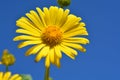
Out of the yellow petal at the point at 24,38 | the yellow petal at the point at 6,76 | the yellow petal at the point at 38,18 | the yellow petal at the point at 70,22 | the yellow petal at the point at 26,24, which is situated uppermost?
the yellow petal at the point at 70,22

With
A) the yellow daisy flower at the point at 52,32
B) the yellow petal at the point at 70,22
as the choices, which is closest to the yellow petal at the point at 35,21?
the yellow daisy flower at the point at 52,32

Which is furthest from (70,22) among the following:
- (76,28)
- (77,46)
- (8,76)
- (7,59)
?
(7,59)

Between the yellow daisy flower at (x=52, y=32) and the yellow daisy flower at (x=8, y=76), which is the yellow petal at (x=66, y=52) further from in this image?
the yellow daisy flower at (x=8, y=76)

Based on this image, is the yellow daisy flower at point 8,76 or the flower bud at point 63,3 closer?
the yellow daisy flower at point 8,76

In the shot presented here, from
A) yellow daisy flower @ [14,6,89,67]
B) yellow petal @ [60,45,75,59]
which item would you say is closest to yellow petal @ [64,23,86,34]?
yellow daisy flower @ [14,6,89,67]

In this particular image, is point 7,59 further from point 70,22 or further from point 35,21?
point 70,22

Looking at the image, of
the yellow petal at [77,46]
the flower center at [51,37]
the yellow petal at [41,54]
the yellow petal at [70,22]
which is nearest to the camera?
the yellow petal at [41,54]

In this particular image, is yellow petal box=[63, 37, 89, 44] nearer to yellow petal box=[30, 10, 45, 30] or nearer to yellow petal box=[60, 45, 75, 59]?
yellow petal box=[60, 45, 75, 59]
